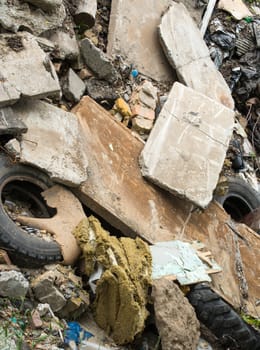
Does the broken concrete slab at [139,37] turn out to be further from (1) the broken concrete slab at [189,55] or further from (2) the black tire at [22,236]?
(2) the black tire at [22,236]

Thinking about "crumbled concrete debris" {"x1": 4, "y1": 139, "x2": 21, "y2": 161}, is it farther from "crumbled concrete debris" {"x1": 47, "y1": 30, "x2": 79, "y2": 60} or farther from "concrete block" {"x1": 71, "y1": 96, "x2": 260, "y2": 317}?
"crumbled concrete debris" {"x1": 47, "y1": 30, "x2": 79, "y2": 60}

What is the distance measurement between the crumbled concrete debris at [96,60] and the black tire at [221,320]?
237 cm

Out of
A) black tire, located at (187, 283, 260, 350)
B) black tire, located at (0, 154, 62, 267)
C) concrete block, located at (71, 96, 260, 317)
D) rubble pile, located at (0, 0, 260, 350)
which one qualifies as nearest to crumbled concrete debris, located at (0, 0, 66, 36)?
rubble pile, located at (0, 0, 260, 350)

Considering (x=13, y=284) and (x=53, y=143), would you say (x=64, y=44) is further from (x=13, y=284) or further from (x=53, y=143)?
(x=13, y=284)

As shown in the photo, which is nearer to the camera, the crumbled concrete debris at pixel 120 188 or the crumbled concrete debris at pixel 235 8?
the crumbled concrete debris at pixel 120 188

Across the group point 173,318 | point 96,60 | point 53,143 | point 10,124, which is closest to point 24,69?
point 10,124

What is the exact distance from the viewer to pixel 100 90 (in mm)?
6047

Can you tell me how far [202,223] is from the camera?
599 cm

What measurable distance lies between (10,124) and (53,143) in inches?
17.3

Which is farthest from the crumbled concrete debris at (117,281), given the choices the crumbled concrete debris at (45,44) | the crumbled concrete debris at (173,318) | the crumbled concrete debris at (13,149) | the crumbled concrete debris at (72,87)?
the crumbled concrete debris at (45,44)

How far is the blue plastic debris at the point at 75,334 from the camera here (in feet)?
14.1

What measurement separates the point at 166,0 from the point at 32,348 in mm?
4669

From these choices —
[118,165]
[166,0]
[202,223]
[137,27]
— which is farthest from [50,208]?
[166,0]

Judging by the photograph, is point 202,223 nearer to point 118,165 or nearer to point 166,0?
point 118,165
